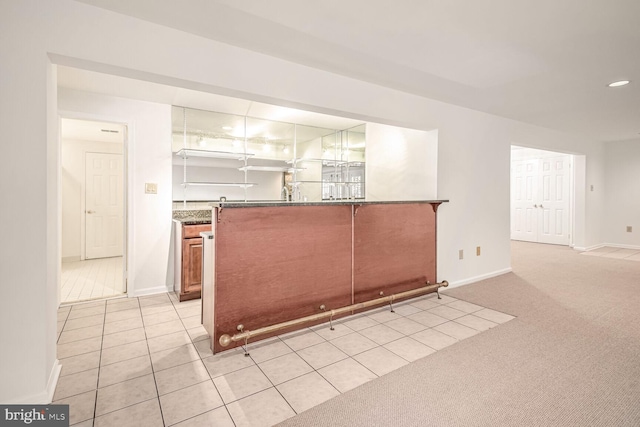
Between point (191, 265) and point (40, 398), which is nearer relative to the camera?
point (40, 398)

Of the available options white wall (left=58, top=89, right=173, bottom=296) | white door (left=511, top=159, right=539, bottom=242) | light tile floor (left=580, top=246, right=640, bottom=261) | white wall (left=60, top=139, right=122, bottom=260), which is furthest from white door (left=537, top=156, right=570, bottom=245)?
white wall (left=60, top=139, right=122, bottom=260)

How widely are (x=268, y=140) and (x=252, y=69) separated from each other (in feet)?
9.38

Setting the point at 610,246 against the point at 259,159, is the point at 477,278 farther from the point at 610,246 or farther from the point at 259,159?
the point at 610,246

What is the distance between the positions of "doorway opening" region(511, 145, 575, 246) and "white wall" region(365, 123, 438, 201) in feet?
16.0

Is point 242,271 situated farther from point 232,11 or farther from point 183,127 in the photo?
point 183,127

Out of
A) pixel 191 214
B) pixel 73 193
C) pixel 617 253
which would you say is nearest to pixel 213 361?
pixel 191 214

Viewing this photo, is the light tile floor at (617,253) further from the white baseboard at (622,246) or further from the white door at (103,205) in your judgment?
the white door at (103,205)

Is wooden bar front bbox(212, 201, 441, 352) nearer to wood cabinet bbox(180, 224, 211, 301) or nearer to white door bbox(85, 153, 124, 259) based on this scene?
wood cabinet bbox(180, 224, 211, 301)

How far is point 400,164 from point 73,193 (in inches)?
238

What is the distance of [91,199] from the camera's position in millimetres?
6000

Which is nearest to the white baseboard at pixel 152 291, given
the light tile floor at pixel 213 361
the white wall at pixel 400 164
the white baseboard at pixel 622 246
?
the light tile floor at pixel 213 361

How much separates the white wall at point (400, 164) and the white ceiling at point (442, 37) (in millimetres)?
695

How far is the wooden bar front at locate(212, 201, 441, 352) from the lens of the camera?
2.34 m

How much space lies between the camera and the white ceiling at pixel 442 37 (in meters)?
1.87
